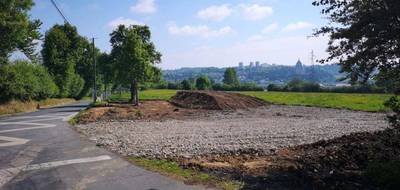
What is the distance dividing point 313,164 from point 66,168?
6.46 metres

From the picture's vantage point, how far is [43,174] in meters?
10.6

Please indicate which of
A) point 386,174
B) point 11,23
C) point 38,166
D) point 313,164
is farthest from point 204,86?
point 386,174

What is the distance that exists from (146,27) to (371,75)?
46.1 metres

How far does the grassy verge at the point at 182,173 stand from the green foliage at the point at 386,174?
2.71 meters

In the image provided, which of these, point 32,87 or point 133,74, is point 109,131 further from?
point 32,87

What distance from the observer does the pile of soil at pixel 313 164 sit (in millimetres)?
8781

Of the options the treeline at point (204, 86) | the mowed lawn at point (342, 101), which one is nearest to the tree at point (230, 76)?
the treeline at point (204, 86)

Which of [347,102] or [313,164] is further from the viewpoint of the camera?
[347,102]

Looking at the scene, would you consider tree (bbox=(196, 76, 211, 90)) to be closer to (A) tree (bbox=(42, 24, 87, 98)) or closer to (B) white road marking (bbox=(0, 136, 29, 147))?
(A) tree (bbox=(42, 24, 87, 98))

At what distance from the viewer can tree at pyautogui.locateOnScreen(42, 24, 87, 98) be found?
69188mm

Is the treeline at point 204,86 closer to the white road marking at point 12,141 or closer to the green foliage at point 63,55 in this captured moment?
the green foliage at point 63,55

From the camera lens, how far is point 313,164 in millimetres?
10828

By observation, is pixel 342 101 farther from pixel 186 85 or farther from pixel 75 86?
pixel 186 85

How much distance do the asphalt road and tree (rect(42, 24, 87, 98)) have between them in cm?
5300
